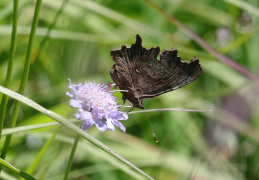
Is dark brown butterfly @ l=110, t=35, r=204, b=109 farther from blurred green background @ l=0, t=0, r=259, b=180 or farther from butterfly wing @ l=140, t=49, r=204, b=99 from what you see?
blurred green background @ l=0, t=0, r=259, b=180

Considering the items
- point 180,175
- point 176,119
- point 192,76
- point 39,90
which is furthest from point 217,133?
point 192,76

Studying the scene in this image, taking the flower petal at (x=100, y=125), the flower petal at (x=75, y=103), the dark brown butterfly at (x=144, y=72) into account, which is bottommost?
the flower petal at (x=100, y=125)

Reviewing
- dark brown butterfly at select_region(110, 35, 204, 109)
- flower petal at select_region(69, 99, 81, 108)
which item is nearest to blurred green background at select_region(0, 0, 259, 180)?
dark brown butterfly at select_region(110, 35, 204, 109)

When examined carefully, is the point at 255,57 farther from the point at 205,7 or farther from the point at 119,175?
the point at 119,175

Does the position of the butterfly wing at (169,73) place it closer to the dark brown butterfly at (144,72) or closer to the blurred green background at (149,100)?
the dark brown butterfly at (144,72)

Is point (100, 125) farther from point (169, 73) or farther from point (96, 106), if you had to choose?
point (169, 73)

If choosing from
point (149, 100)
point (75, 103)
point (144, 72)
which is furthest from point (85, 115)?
point (149, 100)

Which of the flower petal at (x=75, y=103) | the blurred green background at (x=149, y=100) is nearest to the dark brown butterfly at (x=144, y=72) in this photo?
the flower petal at (x=75, y=103)
